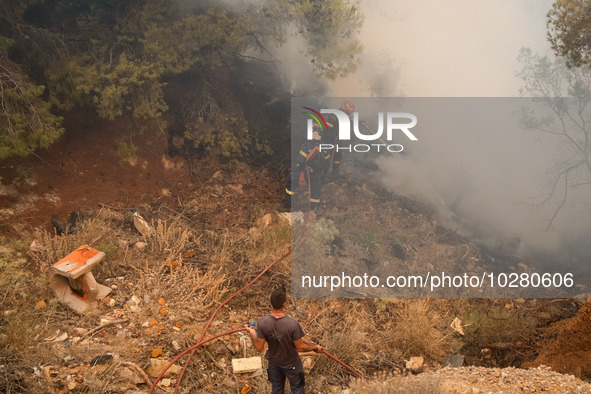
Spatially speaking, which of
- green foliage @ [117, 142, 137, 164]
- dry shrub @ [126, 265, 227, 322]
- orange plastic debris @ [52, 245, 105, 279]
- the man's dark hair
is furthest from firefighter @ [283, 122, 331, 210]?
the man's dark hair

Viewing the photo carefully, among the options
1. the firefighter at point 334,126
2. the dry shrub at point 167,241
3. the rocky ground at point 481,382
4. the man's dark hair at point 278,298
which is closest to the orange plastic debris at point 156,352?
the dry shrub at point 167,241

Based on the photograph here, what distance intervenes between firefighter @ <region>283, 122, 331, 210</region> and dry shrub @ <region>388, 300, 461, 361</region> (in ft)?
8.84

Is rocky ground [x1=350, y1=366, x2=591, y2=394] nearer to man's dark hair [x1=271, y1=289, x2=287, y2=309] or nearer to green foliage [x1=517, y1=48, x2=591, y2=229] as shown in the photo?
man's dark hair [x1=271, y1=289, x2=287, y2=309]

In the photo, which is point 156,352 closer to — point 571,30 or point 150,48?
point 150,48

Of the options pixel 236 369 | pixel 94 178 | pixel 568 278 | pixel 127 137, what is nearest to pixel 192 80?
pixel 127 137

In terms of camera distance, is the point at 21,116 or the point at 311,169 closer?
the point at 21,116

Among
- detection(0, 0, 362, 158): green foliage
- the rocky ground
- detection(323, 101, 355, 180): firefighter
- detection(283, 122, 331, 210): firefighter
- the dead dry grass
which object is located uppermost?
detection(0, 0, 362, 158): green foliage

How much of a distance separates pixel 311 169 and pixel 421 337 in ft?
10.9

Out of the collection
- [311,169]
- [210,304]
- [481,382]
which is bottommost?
[481,382]

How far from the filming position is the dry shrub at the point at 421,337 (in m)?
5.82

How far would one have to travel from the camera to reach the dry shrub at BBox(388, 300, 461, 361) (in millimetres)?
5824

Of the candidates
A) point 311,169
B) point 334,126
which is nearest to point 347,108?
point 334,126

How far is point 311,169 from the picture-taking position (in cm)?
816

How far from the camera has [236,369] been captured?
5.12 meters
